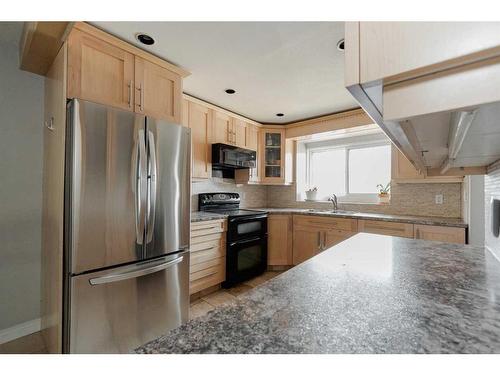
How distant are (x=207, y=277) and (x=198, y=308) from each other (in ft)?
1.04

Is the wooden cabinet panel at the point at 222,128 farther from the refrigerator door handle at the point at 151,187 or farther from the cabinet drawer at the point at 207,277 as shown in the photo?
the cabinet drawer at the point at 207,277

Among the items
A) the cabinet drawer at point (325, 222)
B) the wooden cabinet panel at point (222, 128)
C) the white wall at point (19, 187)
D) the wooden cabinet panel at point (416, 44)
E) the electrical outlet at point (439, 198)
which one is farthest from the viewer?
the wooden cabinet panel at point (222, 128)

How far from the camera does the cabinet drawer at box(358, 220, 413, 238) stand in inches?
96.5

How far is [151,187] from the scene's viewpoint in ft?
5.51

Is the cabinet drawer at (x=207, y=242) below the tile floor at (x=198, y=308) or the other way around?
the other way around

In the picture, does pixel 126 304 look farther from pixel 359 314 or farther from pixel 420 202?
pixel 420 202

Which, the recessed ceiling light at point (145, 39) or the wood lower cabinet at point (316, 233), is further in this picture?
the wood lower cabinet at point (316, 233)

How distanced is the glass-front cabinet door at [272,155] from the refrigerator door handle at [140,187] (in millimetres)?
2320

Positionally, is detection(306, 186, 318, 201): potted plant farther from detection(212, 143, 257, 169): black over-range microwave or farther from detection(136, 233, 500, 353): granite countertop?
detection(136, 233, 500, 353): granite countertop

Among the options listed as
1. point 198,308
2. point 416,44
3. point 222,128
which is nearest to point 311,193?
point 222,128

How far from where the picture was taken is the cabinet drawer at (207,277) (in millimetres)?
2416

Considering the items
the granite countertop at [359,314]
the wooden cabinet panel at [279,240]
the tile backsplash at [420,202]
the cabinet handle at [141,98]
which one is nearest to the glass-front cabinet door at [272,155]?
the wooden cabinet panel at [279,240]
